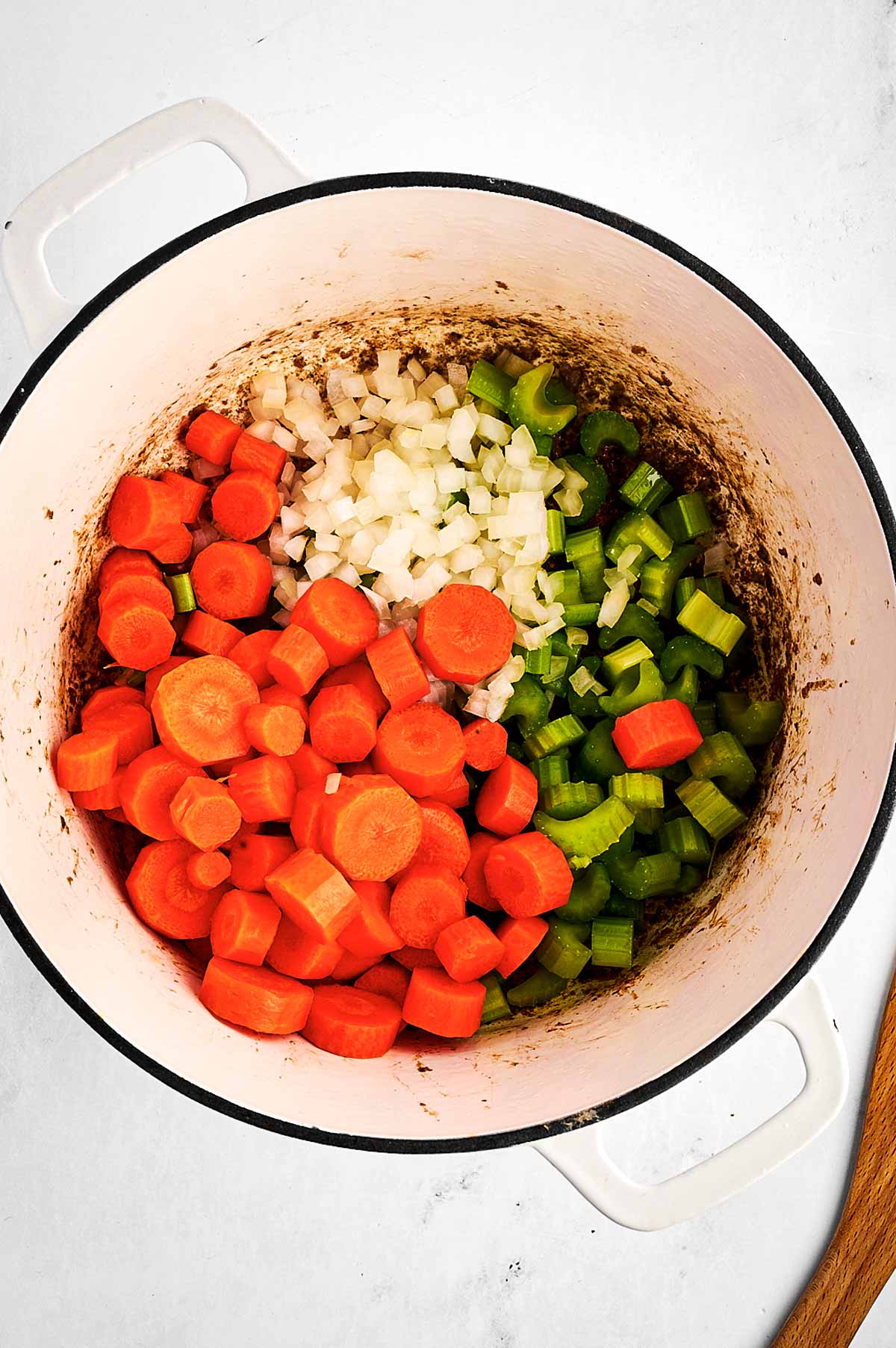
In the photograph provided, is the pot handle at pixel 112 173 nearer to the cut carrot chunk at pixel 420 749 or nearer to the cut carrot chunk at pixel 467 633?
the cut carrot chunk at pixel 467 633

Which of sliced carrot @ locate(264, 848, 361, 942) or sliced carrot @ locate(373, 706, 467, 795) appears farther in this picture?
sliced carrot @ locate(373, 706, 467, 795)

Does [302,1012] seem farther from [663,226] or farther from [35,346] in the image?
[663,226]

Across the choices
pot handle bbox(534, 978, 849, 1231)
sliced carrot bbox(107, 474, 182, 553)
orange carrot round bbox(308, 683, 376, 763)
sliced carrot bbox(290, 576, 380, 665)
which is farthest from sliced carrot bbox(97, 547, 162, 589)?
pot handle bbox(534, 978, 849, 1231)

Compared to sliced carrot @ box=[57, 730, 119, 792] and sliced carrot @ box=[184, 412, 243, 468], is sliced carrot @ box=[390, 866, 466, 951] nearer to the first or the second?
sliced carrot @ box=[57, 730, 119, 792]

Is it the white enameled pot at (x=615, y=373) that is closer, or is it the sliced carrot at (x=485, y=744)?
the white enameled pot at (x=615, y=373)

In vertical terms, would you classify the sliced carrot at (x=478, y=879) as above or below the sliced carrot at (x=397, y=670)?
below

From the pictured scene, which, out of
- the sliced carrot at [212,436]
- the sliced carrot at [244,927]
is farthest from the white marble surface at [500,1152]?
the sliced carrot at [244,927]

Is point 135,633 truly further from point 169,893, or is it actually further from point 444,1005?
point 444,1005

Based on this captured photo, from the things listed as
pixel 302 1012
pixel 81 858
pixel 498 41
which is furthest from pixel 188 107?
pixel 302 1012
